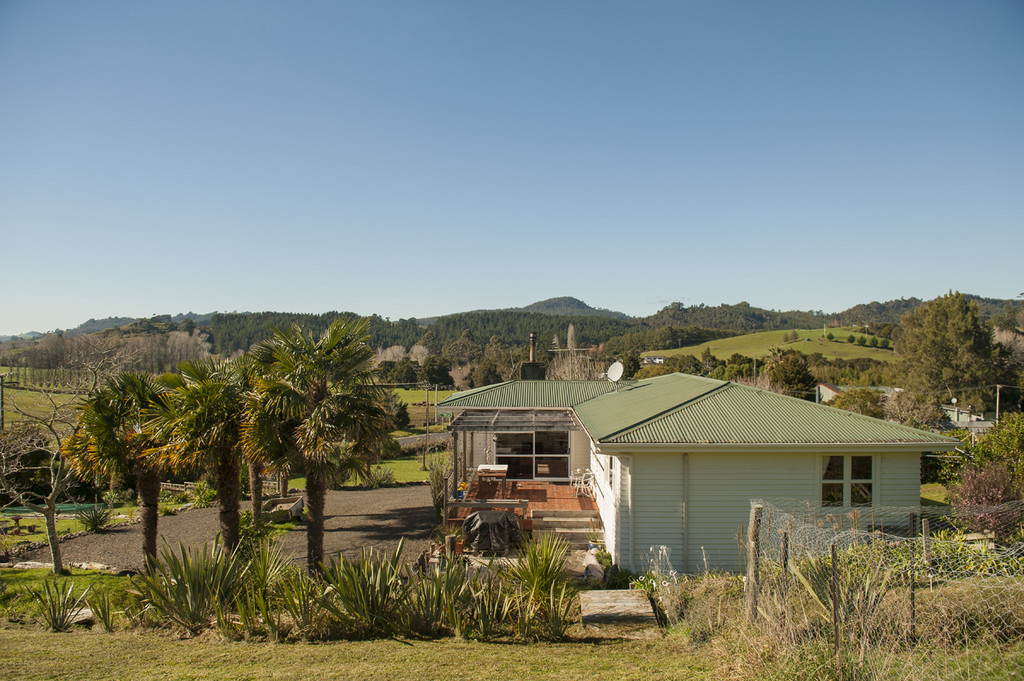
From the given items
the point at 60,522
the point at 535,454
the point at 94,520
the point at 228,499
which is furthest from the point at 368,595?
the point at 60,522

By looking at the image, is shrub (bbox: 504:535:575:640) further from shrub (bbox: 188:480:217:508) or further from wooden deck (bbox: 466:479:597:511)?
shrub (bbox: 188:480:217:508)

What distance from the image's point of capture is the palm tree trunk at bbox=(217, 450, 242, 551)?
11242 millimetres

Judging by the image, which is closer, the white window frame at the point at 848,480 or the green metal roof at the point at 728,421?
the green metal roof at the point at 728,421

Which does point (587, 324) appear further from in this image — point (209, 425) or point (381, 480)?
point (209, 425)

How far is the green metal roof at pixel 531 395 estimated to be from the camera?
19562 mm

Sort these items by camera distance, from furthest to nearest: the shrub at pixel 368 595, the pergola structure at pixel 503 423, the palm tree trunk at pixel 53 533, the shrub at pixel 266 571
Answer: the pergola structure at pixel 503 423
the palm tree trunk at pixel 53 533
the shrub at pixel 266 571
the shrub at pixel 368 595

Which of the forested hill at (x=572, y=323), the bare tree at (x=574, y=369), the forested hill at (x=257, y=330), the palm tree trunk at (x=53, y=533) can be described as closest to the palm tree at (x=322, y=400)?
the palm tree trunk at (x=53, y=533)

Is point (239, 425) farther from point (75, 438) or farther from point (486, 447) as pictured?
point (486, 447)

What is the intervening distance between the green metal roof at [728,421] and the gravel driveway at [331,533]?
590 centimetres

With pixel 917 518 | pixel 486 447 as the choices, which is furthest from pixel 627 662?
pixel 486 447

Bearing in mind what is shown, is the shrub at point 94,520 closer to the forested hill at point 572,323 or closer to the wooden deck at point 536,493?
the wooden deck at point 536,493

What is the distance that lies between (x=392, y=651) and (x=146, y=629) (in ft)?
12.9

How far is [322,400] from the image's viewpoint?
34.5ft

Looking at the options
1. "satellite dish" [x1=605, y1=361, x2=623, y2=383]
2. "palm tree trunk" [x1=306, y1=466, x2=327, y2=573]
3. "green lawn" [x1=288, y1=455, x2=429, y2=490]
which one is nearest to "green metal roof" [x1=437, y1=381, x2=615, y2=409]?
"satellite dish" [x1=605, y1=361, x2=623, y2=383]
